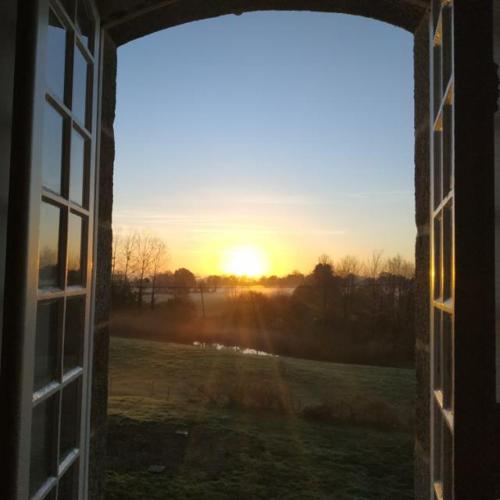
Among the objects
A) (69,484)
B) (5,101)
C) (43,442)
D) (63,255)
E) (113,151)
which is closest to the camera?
(5,101)

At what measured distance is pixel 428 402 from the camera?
1885 mm

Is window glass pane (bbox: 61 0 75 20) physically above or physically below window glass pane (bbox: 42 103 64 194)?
above

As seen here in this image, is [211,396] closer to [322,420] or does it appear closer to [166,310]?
[322,420]

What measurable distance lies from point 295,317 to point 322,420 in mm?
5192

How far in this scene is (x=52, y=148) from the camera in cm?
142

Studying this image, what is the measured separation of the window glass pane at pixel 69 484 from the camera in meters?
1.59

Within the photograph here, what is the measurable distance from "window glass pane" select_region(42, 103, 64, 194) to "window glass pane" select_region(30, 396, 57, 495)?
1.88ft

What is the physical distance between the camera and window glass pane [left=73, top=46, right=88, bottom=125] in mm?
1622

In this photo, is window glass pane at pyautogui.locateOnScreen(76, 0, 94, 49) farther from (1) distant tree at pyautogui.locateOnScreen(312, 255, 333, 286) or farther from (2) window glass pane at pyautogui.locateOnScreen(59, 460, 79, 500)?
(1) distant tree at pyautogui.locateOnScreen(312, 255, 333, 286)

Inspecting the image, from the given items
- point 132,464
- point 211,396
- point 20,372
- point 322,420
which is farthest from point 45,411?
point 211,396

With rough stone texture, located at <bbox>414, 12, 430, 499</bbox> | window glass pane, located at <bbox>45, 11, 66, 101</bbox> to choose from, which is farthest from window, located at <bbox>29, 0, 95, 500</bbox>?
rough stone texture, located at <bbox>414, 12, 430, 499</bbox>

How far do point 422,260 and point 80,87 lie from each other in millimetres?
1310

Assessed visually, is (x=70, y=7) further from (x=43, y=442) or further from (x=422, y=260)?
(x=422, y=260)

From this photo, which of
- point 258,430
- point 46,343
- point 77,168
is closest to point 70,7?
point 77,168
